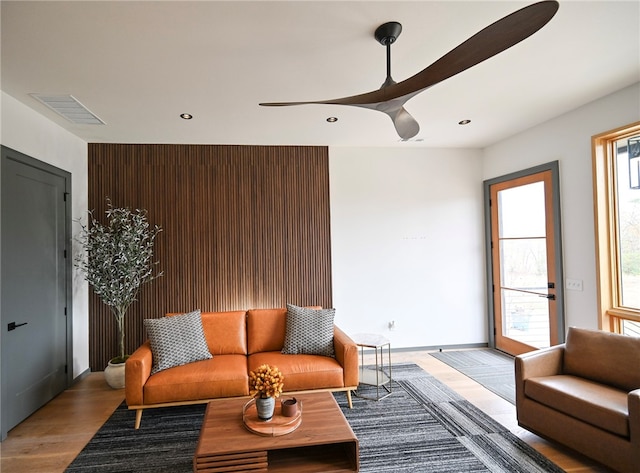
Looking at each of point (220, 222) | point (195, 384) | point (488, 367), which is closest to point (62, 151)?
point (220, 222)

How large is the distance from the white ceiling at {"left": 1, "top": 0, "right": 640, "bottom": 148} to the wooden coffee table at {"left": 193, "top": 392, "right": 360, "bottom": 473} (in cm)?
243

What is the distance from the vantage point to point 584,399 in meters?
2.35

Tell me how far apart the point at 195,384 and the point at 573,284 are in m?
3.79

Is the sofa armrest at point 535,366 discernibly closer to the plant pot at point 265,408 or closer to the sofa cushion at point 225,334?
the plant pot at point 265,408

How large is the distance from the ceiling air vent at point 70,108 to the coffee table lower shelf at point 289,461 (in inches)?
120

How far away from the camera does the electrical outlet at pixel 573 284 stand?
3.64 metres

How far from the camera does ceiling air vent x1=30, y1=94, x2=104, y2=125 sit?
120 inches

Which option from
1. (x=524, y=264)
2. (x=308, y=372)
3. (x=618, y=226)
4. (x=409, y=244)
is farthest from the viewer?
(x=409, y=244)

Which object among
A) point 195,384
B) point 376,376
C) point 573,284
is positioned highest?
point 573,284

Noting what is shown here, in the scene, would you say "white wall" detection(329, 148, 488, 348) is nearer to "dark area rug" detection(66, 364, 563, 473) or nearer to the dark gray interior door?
"dark area rug" detection(66, 364, 563, 473)

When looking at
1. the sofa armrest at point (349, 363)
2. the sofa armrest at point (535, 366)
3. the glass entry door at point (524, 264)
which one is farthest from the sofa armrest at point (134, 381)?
the glass entry door at point (524, 264)

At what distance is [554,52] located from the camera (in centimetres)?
252

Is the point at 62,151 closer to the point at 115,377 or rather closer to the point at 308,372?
the point at 115,377

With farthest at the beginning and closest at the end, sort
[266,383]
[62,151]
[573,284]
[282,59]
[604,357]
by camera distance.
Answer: [62,151], [573,284], [604,357], [282,59], [266,383]
